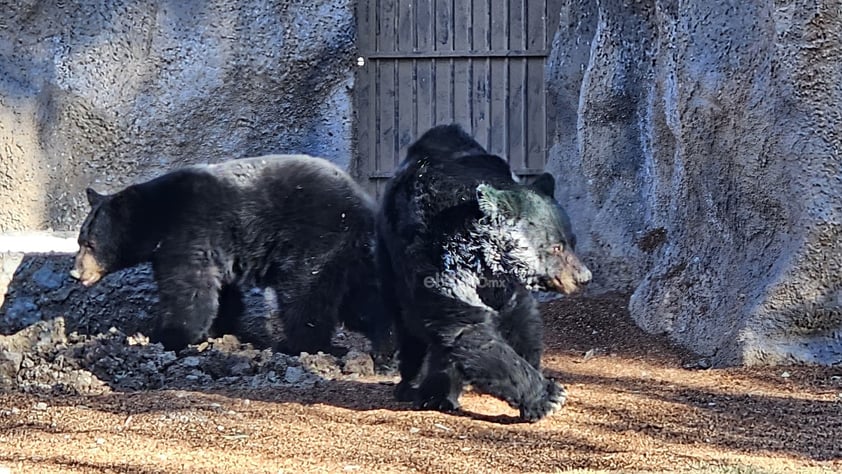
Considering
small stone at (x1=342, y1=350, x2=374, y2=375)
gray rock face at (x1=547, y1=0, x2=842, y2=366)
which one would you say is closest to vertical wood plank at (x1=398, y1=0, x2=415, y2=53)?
gray rock face at (x1=547, y1=0, x2=842, y2=366)

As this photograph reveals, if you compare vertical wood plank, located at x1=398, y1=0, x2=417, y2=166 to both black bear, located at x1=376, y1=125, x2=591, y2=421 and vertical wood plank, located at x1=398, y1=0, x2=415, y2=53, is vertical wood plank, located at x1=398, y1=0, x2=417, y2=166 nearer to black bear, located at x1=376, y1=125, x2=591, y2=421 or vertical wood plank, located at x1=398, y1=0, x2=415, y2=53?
Answer: vertical wood plank, located at x1=398, y1=0, x2=415, y2=53

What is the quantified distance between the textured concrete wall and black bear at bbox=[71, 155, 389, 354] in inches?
101

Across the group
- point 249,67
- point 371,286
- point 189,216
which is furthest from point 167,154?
point 371,286

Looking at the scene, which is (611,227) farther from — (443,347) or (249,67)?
(443,347)

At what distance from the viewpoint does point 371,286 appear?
8102 mm

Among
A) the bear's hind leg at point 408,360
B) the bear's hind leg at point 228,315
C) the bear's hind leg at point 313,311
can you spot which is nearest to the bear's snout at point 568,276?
the bear's hind leg at point 408,360

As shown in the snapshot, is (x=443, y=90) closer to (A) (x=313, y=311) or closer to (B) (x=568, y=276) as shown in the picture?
(A) (x=313, y=311)

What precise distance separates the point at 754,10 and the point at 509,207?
2872 mm

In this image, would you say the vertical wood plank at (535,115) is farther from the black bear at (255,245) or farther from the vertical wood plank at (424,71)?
the black bear at (255,245)

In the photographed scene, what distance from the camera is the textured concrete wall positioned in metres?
11.0

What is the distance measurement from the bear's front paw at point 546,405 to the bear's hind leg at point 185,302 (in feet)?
10.1

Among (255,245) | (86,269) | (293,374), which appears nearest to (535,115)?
(255,245)

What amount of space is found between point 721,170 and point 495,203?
2870 mm

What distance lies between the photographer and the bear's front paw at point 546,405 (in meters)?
5.38
